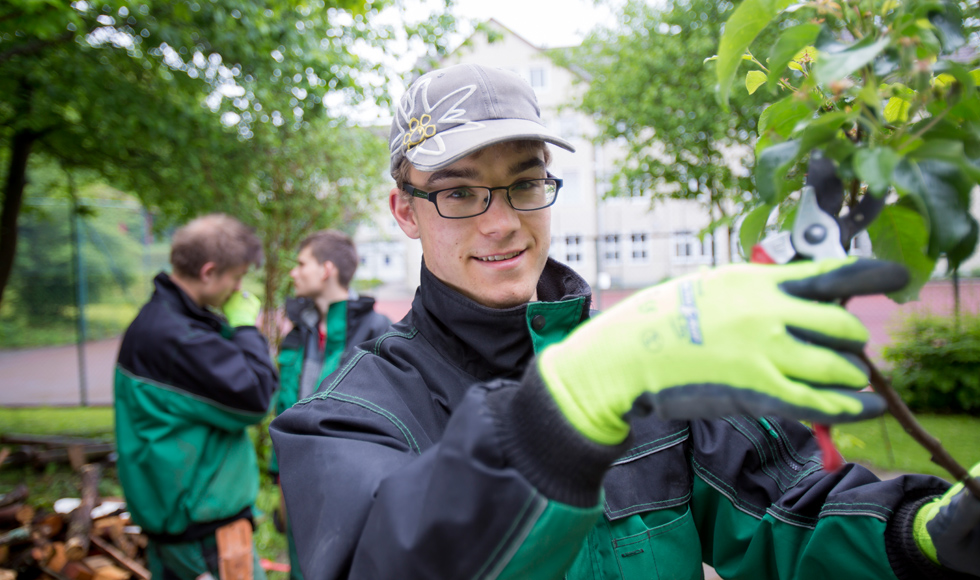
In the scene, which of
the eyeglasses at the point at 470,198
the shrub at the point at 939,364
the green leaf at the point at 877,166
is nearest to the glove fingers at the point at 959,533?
the green leaf at the point at 877,166

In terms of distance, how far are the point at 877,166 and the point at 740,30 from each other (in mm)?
361

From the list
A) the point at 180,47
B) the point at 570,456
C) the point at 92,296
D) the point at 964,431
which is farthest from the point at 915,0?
the point at 92,296

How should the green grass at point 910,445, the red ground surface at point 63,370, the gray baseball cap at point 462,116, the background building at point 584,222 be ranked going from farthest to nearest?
the background building at point 584,222
the red ground surface at point 63,370
the green grass at point 910,445
the gray baseball cap at point 462,116

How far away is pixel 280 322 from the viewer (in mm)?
5594

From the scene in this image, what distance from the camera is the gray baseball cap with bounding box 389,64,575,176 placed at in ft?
4.21

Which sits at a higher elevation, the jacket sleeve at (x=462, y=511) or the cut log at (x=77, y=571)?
the jacket sleeve at (x=462, y=511)

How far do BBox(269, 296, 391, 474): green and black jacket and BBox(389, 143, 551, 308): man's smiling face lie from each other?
2.03m

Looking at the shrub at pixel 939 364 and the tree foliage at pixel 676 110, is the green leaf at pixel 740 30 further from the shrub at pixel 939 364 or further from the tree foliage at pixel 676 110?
the shrub at pixel 939 364

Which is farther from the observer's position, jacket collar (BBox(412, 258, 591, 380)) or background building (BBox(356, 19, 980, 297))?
background building (BBox(356, 19, 980, 297))

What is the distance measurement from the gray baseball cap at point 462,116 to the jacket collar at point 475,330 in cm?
31

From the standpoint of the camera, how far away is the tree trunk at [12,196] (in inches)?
232

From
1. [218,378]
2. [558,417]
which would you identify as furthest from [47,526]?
[558,417]

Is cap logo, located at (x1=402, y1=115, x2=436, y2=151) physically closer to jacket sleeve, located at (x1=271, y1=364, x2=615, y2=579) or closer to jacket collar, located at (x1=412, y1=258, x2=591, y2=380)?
jacket collar, located at (x1=412, y1=258, x2=591, y2=380)

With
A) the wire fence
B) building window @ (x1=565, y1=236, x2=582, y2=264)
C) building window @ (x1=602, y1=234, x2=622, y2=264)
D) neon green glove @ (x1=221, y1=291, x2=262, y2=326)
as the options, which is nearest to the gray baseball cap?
neon green glove @ (x1=221, y1=291, x2=262, y2=326)
